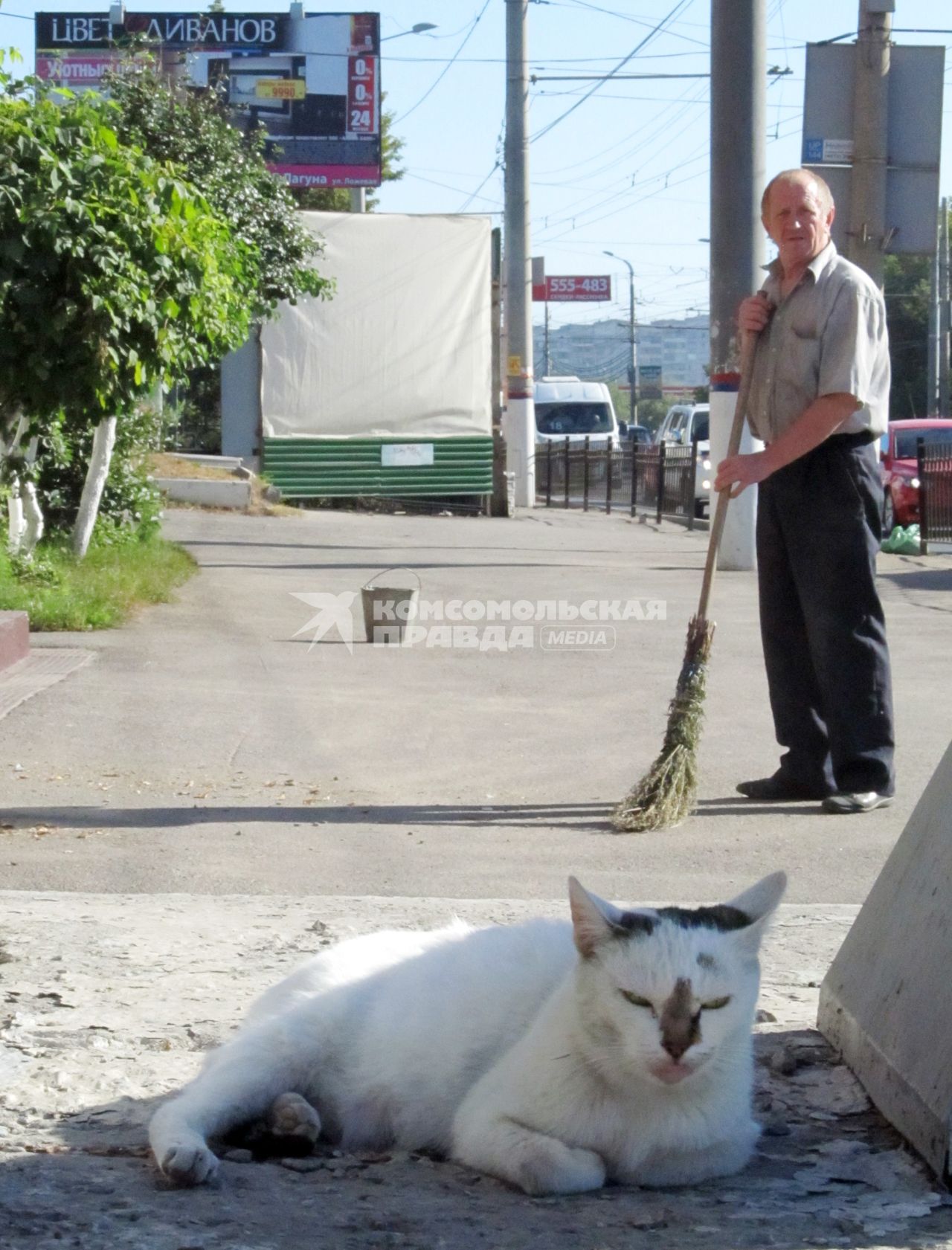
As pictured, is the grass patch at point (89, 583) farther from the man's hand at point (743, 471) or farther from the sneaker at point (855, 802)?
the sneaker at point (855, 802)

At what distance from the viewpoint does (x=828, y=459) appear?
5555 millimetres

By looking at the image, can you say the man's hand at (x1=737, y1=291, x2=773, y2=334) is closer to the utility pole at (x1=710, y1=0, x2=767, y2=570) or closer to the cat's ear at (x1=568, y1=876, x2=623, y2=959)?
the cat's ear at (x1=568, y1=876, x2=623, y2=959)

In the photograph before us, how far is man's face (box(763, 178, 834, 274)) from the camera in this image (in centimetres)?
550

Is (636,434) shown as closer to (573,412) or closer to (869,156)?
(573,412)

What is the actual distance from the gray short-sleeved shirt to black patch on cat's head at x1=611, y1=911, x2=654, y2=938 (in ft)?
10.6

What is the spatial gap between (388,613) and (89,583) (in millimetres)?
2334

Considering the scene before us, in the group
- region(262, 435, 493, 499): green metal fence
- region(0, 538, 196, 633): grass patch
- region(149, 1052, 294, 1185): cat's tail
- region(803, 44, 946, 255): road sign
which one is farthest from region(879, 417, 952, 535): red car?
region(149, 1052, 294, 1185): cat's tail

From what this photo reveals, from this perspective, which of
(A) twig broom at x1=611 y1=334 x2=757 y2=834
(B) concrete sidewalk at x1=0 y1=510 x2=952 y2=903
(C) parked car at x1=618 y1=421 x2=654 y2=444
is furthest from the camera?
(C) parked car at x1=618 y1=421 x2=654 y2=444

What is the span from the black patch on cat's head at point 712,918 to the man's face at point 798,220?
346 cm

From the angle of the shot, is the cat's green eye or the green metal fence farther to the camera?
the green metal fence

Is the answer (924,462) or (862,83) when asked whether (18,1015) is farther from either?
(924,462)

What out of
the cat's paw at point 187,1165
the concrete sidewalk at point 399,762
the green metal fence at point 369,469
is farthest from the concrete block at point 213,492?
the cat's paw at point 187,1165

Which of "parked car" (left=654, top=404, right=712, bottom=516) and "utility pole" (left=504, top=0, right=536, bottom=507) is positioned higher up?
"utility pole" (left=504, top=0, right=536, bottom=507)

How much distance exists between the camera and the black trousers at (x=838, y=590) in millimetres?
5535
